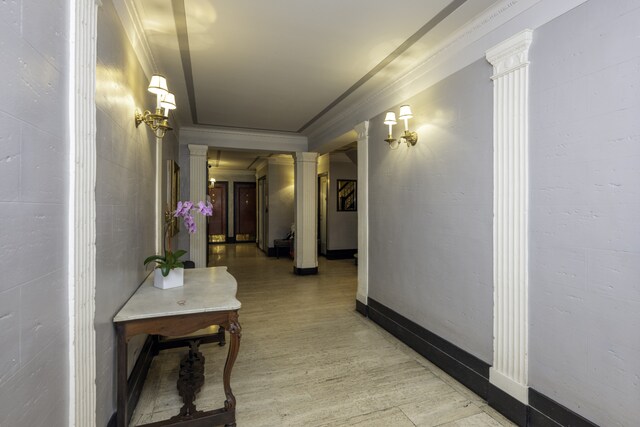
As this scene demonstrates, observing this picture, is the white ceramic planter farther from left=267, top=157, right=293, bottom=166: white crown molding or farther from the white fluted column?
left=267, top=157, right=293, bottom=166: white crown molding

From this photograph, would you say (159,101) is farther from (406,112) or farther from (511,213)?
(511,213)

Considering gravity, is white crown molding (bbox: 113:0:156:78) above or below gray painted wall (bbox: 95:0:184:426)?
above

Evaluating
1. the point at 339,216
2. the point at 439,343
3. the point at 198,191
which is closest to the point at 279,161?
the point at 339,216

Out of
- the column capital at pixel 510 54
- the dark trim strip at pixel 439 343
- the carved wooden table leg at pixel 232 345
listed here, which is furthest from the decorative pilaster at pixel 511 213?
the carved wooden table leg at pixel 232 345

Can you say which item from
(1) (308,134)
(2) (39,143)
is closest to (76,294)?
(2) (39,143)

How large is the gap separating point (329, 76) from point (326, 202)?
520 cm

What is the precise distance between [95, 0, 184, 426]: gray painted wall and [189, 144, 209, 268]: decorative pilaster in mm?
2982

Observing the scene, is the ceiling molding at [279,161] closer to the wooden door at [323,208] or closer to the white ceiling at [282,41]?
the wooden door at [323,208]

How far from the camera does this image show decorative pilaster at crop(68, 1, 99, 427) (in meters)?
1.22

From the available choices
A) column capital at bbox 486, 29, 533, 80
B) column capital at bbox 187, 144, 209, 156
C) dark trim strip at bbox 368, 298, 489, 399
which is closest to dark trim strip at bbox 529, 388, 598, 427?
dark trim strip at bbox 368, 298, 489, 399

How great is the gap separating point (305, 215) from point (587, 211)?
4933 mm

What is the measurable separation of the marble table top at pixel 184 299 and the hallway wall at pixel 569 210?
181 cm

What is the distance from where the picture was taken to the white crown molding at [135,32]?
1952mm

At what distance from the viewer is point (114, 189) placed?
1.81 m
